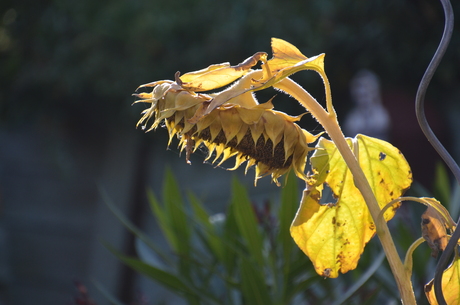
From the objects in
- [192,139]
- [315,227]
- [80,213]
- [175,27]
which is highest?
[175,27]

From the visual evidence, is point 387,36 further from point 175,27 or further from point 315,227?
point 315,227

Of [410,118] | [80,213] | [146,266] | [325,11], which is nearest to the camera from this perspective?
[146,266]

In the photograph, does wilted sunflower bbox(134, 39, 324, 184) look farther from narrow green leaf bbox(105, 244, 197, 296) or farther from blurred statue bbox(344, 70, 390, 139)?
blurred statue bbox(344, 70, 390, 139)

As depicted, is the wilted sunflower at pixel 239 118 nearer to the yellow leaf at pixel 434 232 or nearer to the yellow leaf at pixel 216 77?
the yellow leaf at pixel 216 77

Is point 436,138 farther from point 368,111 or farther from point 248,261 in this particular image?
point 368,111

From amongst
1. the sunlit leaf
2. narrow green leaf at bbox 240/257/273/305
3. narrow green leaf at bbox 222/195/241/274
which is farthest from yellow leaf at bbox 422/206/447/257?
narrow green leaf at bbox 222/195/241/274

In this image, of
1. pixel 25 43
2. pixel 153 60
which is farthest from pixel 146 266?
pixel 25 43
